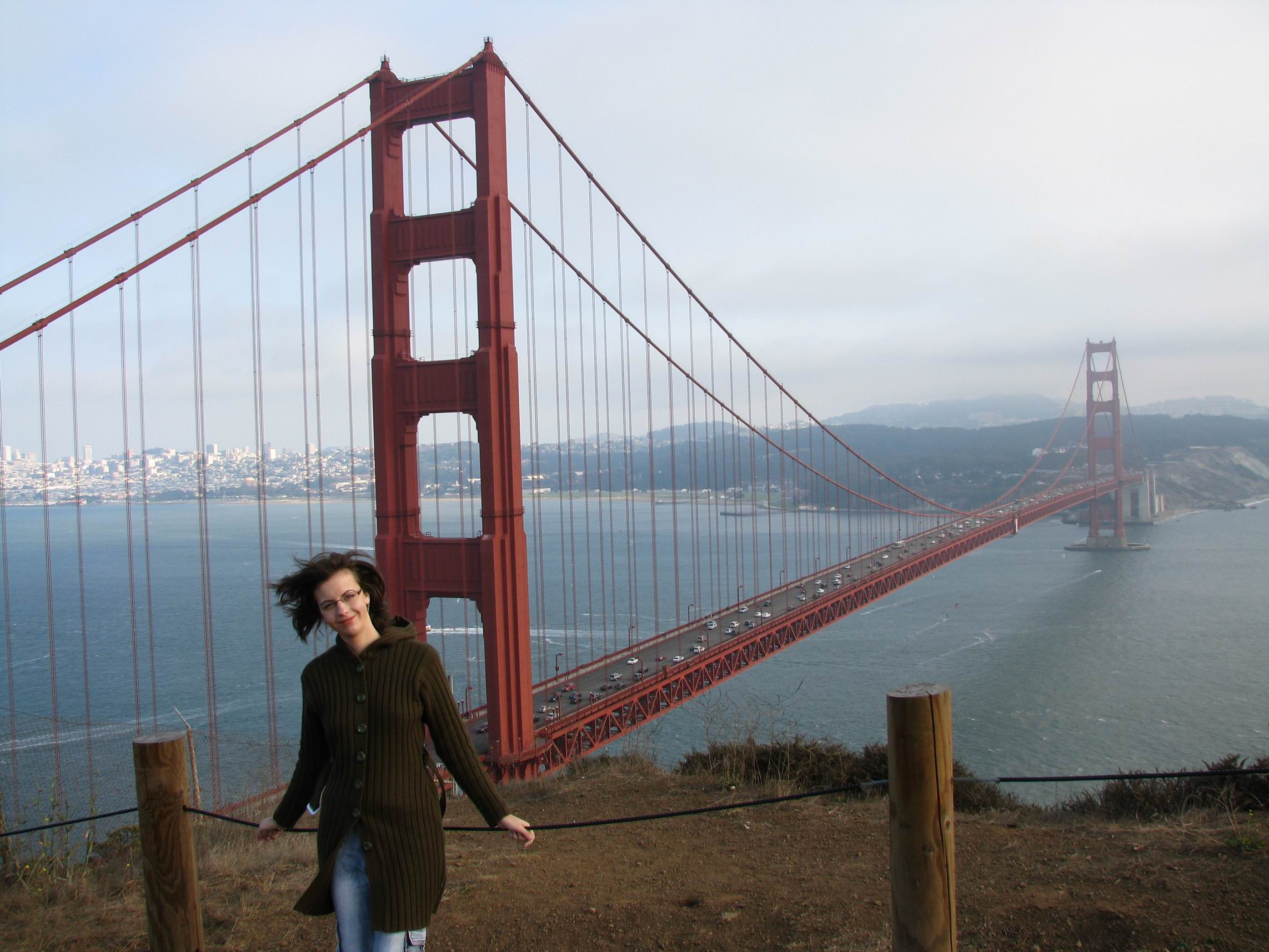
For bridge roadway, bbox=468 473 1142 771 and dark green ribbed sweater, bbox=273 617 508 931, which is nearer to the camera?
dark green ribbed sweater, bbox=273 617 508 931

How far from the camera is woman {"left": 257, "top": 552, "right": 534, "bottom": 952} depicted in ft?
5.40

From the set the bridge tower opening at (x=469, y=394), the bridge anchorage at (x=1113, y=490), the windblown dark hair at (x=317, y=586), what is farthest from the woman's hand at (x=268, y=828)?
the bridge anchorage at (x=1113, y=490)

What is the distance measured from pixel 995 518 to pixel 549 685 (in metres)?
26.1

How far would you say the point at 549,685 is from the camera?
1330cm

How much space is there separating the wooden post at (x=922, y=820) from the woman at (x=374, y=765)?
28.5 inches

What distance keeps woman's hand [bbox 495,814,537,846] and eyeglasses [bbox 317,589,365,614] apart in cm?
49

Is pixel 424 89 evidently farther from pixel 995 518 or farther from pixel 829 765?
pixel 995 518

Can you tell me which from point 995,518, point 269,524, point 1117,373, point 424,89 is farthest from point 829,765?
point 269,524

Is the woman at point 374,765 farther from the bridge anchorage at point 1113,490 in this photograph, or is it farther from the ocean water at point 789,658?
the bridge anchorage at point 1113,490

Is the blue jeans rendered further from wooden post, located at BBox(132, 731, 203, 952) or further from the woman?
wooden post, located at BBox(132, 731, 203, 952)

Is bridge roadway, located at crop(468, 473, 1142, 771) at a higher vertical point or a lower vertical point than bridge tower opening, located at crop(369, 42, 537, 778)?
lower

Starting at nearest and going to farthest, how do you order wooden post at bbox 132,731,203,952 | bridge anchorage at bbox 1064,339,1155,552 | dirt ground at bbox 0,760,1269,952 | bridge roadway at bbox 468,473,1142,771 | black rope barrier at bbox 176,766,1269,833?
black rope barrier at bbox 176,766,1269,833 → wooden post at bbox 132,731,203,952 → dirt ground at bbox 0,760,1269,952 → bridge roadway at bbox 468,473,1142,771 → bridge anchorage at bbox 1064,339,1155,552

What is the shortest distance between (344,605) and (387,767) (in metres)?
0.30

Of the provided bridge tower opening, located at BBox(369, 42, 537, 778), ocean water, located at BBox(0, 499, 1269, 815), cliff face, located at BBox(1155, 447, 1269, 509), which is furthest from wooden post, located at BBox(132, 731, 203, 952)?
cliff face, located at BBox(1155, 447, 1269, 509)
